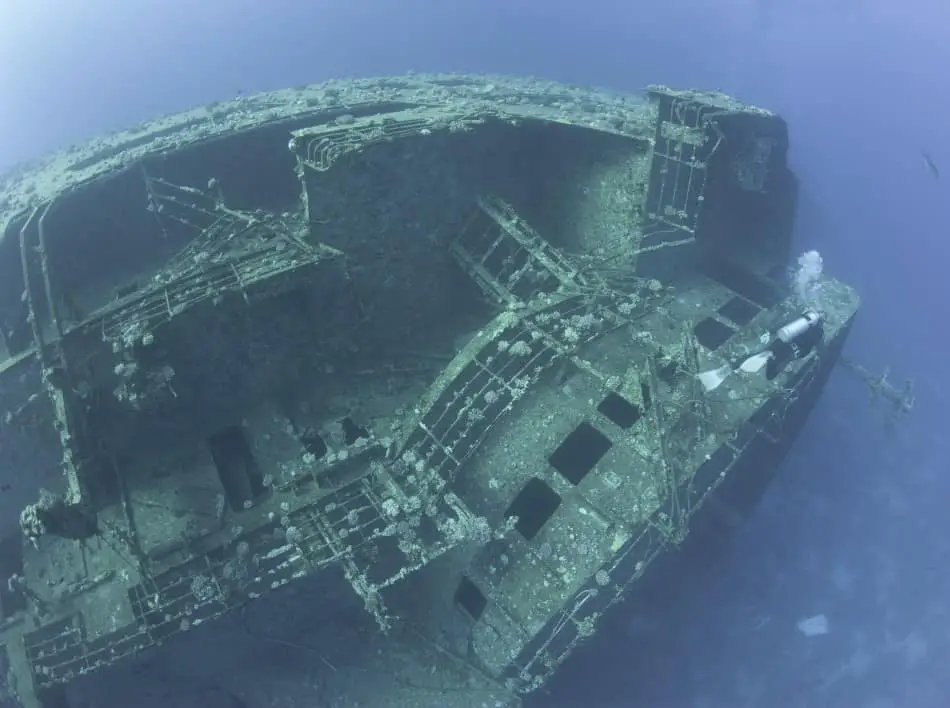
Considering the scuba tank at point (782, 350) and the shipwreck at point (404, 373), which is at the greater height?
the shipwreck at point (404, 373)

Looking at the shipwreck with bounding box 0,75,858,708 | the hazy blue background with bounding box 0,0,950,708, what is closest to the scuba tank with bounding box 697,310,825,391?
the shipwreck with bounding box 0,75,858,708

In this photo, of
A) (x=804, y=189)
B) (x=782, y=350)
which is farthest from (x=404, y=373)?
(x=804, y=189)

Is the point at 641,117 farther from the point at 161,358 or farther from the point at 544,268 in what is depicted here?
the point at 161,358

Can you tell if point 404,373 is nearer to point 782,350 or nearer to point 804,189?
point 782,350

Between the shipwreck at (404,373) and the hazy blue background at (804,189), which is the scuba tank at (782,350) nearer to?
the shipwreck at (404,373)

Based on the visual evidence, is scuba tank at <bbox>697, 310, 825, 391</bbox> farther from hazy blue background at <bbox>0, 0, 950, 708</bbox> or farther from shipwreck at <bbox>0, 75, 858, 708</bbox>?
hazy blue background at <bbox>0, 0, 950, 708</bbox>

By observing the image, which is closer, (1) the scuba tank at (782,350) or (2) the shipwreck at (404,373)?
(2) the shipwreck at (404,373)

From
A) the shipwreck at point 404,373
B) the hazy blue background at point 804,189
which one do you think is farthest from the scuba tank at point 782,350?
the hazy blue background at point 804,189
